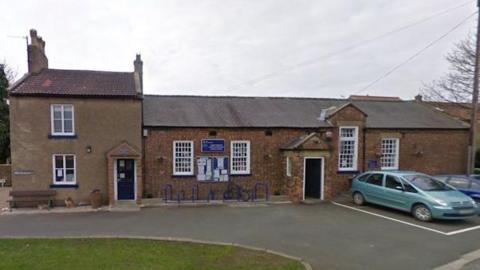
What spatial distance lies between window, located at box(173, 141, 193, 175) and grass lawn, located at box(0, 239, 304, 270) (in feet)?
23.6

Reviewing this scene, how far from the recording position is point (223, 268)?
6.84 meters

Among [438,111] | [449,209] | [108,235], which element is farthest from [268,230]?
[438,111]

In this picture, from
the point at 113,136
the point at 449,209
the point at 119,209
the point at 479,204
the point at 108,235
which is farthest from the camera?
the point at 113,136

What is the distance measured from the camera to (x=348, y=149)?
58.5 ft

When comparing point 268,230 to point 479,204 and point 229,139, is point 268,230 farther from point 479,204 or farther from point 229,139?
point 479,204

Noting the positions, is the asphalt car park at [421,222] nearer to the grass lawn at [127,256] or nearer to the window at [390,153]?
the window at [390,153]

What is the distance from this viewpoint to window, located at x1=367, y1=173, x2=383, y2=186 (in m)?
14.0

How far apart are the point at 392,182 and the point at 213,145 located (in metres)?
8.42

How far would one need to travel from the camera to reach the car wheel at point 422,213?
38.4 feet

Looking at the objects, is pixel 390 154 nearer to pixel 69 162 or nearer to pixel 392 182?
pixel 392 182

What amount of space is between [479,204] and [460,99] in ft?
37.7

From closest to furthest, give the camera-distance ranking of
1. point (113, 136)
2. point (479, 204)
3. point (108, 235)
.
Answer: point (108, 235) < point (479, 204) < point (113, 136)

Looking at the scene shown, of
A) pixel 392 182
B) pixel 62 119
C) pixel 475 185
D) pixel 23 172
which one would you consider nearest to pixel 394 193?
pixel 392 182

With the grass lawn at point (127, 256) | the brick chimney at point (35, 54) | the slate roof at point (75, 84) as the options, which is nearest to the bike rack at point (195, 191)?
the slate roof at point (75, 84)
